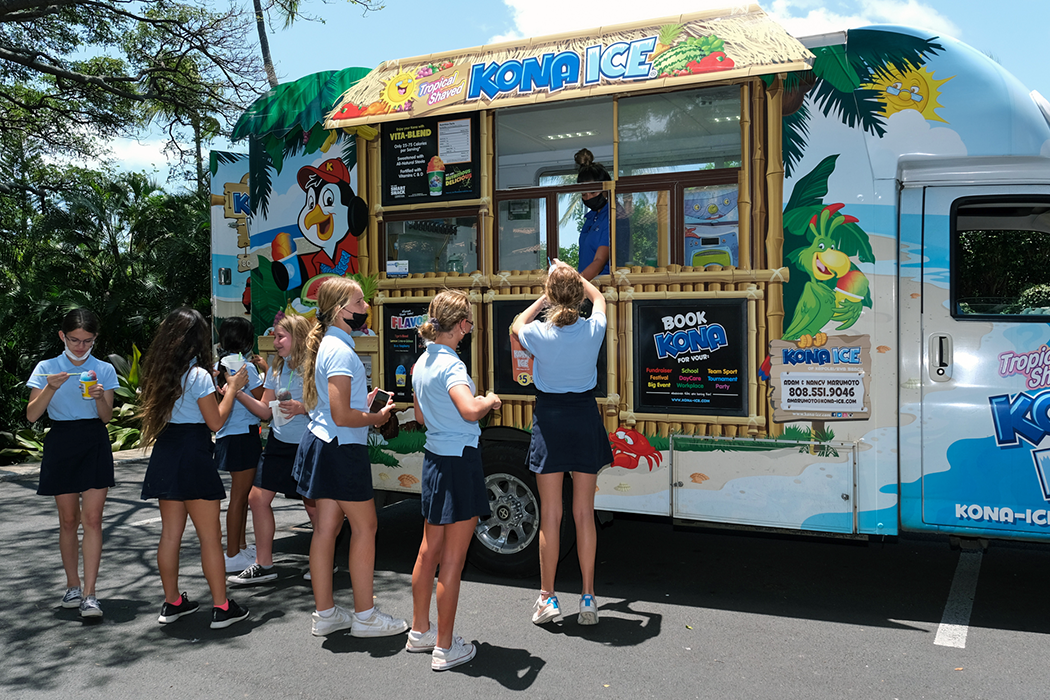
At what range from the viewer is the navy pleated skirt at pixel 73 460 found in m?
4.66

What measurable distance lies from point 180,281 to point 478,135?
11705mm

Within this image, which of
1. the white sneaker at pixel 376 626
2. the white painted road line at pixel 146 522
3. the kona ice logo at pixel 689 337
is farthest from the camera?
the white painted road line at pixel 146 522

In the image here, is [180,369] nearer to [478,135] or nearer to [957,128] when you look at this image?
[478,135]

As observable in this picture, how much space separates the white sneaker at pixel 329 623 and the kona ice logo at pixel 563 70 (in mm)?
3305

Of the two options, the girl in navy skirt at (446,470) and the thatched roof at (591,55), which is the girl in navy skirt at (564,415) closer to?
the girl in navy skirt at (446,470)

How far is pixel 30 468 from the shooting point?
1130 cm

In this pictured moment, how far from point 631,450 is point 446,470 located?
59.2 inches

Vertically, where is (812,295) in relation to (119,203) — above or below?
below

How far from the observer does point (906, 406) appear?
4.48 metres

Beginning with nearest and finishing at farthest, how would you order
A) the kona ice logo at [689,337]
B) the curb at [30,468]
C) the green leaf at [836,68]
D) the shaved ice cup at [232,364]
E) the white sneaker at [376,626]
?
1. the white sneaker at [376,626]
2. the green leaf at [836,68]
3. the shaved ice cup at [232,364]
4. the kona ice logo at [689,337]
5. the curb at [30,468]

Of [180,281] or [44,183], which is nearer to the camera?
[180,281]

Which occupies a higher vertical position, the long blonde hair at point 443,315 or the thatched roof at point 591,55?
the thatched roof at point 591,55

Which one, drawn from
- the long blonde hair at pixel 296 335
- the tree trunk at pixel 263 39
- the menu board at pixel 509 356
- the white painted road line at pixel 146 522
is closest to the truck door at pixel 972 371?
the menu board at pixel 509 356

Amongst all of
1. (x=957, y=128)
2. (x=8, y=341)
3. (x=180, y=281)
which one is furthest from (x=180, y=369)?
(x=8, y=341)
